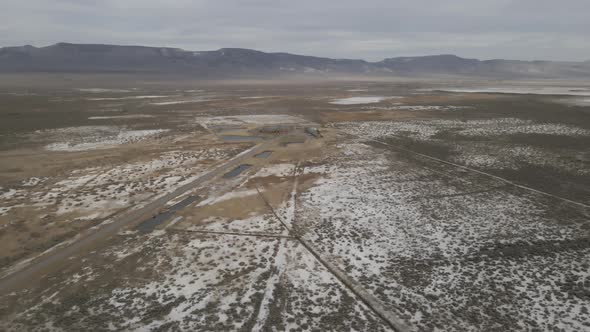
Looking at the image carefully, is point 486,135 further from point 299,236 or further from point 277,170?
point 299,236

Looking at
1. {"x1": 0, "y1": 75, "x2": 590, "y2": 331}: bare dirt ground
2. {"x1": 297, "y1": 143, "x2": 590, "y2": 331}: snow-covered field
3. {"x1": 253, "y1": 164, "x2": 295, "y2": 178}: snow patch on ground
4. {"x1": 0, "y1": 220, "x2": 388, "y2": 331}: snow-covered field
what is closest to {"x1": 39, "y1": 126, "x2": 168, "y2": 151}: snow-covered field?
{"x1": 0, "y1": 75, "x2": 590, "y2": 331}: bare dirt ground

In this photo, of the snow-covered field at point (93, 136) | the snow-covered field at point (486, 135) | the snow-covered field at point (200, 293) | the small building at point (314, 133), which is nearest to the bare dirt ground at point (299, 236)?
the snow-covered field at point (200, 293)

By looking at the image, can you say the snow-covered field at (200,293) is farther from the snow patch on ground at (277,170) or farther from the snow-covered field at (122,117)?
the snow-covered field at (122,117)

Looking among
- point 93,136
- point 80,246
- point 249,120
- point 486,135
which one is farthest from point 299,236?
point 249,120

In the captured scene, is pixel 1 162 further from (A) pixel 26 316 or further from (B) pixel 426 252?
(B) pixel 426 252

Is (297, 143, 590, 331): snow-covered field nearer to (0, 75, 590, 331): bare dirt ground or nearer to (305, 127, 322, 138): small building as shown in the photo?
(0, 75, 590, 331): bare dirt ground

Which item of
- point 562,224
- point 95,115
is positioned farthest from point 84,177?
point 95,115
